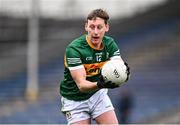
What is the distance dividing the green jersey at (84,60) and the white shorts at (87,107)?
0.06m

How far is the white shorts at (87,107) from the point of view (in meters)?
6.86

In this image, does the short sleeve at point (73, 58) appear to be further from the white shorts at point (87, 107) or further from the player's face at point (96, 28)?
the white shorts at point (87, 107)

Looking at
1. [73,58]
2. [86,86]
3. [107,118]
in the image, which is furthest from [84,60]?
[107,118]

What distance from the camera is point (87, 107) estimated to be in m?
6.89

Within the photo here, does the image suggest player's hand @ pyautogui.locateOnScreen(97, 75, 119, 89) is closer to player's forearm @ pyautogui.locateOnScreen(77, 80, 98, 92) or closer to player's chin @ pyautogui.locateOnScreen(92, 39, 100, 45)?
player's forearm @ pyautogui.locateOnScreen(77, 80, 98, 92)

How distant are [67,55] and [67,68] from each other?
163mm

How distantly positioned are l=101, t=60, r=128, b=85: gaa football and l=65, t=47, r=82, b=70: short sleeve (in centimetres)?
32

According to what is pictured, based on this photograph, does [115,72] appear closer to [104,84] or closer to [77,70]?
[104,84]

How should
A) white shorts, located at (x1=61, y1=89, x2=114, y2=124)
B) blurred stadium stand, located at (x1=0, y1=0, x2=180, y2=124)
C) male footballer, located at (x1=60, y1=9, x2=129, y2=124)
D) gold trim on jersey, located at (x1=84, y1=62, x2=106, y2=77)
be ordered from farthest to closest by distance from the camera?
blurred stadium stand, located at (x1=0, y1=0, x2=180, y2=124) → white shorts, located at (x1=61, y1=89, x2=114, y2=124) → gold trim on jersey, located at (x1=84, y1=62, x2=106, y2=77) → male footballer, located at (x1=60, y1=9, x2=129, y2=124)

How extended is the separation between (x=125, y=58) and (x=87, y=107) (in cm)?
1092

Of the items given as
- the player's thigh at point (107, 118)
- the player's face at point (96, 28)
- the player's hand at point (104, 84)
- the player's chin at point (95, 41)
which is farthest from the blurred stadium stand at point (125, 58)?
the player's hand at point (104, 84)

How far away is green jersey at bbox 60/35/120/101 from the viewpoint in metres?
6.66

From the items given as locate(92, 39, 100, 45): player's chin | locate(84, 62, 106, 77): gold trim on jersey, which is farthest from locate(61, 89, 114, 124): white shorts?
locate(92, 39, 100, 45): player's chin

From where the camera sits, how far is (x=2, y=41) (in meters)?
20.6
